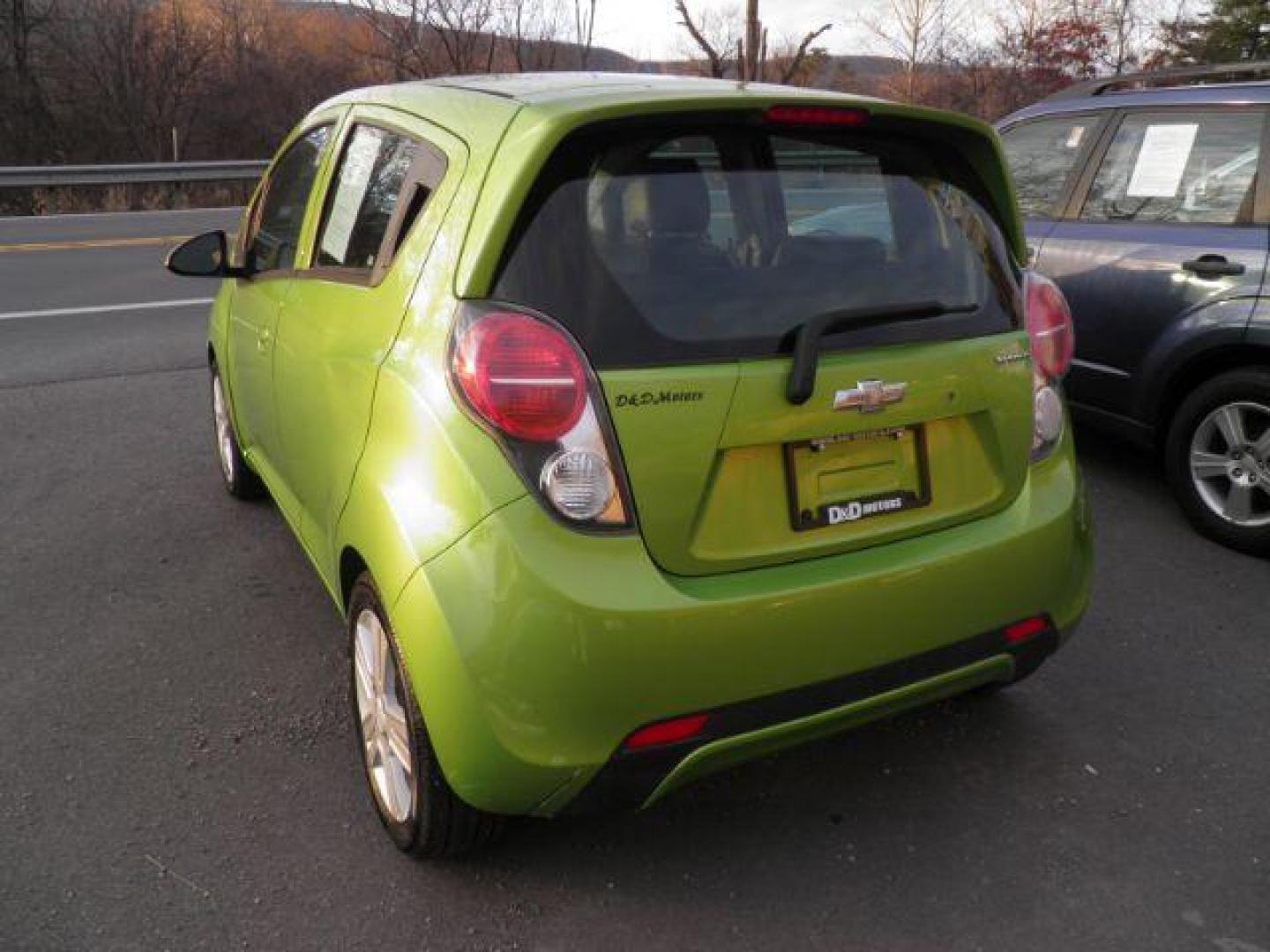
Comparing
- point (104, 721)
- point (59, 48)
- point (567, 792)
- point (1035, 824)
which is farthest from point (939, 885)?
point (59, 48)

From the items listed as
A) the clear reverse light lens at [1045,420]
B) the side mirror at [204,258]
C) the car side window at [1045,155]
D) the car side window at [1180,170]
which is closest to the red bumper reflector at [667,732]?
the clear reverse light lens at [1045,420]

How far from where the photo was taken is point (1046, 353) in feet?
8.73

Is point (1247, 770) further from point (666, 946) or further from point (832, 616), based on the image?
point (666, 946)

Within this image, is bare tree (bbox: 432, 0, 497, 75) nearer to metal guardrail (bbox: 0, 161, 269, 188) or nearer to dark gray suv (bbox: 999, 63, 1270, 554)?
metal guardrail (bbox: 0, 161, 269, 188)

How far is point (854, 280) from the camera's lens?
231cm

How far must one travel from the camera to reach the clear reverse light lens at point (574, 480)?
Result: 6.59 ft

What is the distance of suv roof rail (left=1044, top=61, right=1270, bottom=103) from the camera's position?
471 centimetres

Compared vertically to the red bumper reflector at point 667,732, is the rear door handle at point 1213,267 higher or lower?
higher

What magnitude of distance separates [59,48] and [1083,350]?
94.6 ft

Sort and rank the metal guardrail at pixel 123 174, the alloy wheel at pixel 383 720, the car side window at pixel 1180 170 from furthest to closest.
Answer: the metal guardrail at pixel 123 174 < the car side window at pixel 1180 170 < the alloy wheel at pixel 383 720

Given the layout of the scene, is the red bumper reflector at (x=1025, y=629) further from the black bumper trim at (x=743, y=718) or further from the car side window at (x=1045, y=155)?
the car side window at (x=1045, y=155)

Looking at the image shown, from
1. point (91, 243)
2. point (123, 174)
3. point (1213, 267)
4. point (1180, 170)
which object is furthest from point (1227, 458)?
point (123, 174)

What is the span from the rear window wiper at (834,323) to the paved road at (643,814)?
114 cm

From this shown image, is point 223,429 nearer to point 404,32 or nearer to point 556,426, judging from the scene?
point 556,426
